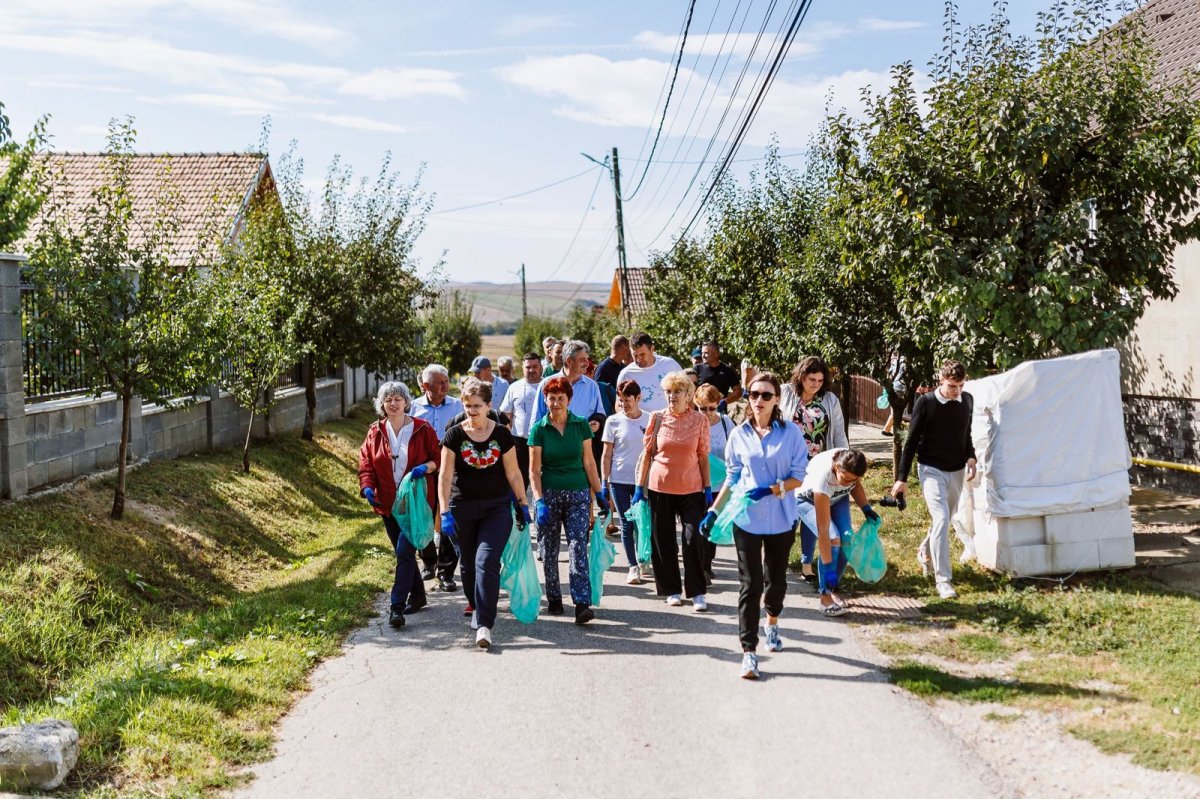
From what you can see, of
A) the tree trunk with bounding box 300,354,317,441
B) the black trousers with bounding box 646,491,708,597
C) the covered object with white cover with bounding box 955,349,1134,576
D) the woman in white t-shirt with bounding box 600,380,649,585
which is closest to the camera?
the black trousers with bounding box 646,491,708,597

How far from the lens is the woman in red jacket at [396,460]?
786 centimetres

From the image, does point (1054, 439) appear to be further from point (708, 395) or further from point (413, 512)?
point (413, 512)

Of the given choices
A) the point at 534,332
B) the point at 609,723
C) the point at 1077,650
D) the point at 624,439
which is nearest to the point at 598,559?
the point at 624,439

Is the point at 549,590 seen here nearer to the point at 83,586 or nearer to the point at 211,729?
the point at 211,729

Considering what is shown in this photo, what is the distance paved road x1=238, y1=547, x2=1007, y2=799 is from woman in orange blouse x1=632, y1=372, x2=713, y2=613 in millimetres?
608

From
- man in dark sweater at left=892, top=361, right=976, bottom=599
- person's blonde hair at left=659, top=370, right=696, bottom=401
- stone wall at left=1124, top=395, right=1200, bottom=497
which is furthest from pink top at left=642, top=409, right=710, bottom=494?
stone wall at left=1124, top=395, right=1200, bottom=497

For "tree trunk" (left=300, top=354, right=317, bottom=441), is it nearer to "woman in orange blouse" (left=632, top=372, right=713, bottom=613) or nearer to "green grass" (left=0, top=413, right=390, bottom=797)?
"green grass" (left=0, top=413, right=390, bottom=797)

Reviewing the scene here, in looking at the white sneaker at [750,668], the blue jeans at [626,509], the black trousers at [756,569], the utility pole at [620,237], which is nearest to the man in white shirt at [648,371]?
the blue jeans at [626,509]

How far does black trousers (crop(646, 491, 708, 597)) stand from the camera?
7992mm

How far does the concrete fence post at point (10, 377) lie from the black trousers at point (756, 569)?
6669mm

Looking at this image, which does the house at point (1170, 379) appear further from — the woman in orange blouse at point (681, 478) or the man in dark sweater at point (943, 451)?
the woman in orange blouse at point (681, 478)

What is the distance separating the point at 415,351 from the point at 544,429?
13129 mm

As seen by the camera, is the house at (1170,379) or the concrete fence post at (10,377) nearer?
the concrete fence post at (10,377)

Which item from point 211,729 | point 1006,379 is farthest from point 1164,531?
point 211,729
